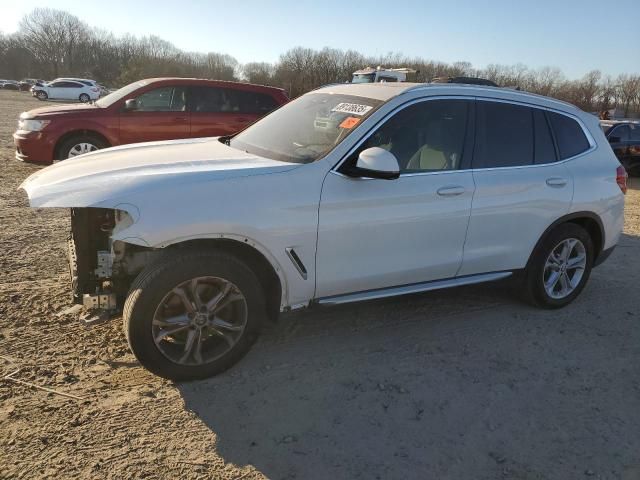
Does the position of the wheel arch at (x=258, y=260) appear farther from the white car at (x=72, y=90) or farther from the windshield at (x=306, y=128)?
the white car at (x=72, y=90)

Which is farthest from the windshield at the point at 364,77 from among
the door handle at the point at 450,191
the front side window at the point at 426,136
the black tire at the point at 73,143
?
the door handle at the point at 450,191

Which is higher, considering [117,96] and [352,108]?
[352,108]

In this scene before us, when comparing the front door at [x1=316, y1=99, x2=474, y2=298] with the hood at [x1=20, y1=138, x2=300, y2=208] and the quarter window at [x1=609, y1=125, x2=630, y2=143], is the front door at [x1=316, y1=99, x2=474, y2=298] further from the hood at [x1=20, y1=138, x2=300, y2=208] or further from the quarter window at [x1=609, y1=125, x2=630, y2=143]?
the quarter window at [x1=609, y1=125, x2=630, y2=143]

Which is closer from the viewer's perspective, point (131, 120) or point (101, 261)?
point (101, 261)

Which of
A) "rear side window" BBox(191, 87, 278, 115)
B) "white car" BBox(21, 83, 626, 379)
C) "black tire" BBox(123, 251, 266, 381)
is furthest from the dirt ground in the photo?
"rear side window" BBox(191, 87, 278, 115)

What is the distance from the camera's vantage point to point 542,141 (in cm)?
440

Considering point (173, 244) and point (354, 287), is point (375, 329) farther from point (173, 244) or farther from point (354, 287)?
point (173, 244)

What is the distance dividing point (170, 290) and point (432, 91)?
2327 millimetres

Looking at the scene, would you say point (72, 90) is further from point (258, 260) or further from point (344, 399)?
point (344, 399)

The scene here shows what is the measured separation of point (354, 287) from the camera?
11.7 ft

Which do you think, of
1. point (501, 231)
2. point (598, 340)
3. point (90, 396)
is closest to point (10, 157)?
point (90, 396)

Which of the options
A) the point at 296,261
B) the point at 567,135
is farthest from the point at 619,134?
the point at 296,261

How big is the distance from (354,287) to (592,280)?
3337 mm

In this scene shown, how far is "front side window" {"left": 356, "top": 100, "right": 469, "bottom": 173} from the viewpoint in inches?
144
